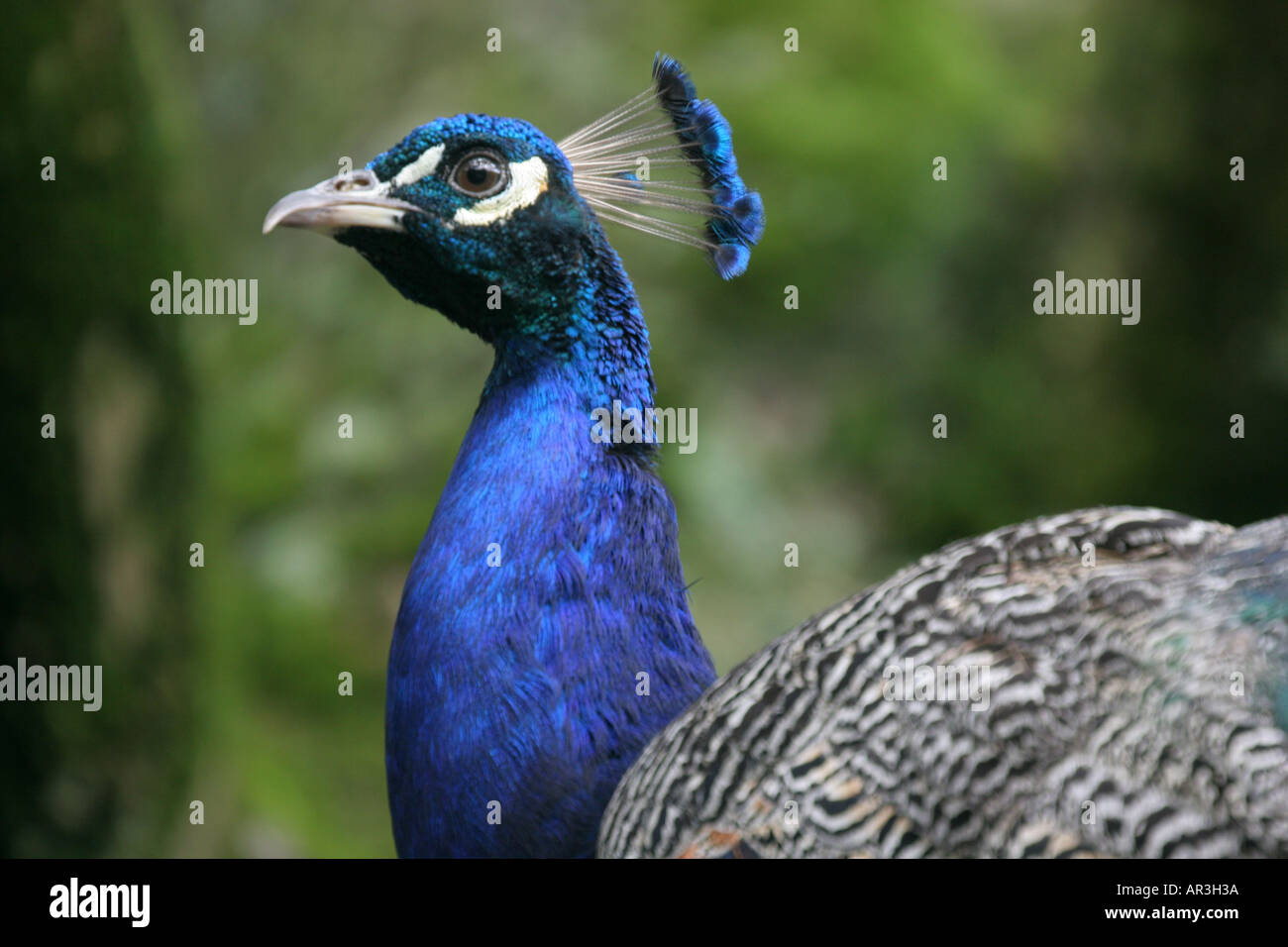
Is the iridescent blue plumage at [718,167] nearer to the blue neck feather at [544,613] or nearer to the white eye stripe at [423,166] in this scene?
the blue neck feather at [544,613]

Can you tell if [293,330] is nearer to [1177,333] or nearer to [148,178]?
[148,178]

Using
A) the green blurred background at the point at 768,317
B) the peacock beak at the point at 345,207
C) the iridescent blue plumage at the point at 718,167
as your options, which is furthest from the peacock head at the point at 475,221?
the green blurred background at the point at 768,317

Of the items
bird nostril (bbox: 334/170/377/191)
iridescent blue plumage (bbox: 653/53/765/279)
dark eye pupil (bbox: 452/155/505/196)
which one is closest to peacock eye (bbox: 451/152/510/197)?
dark eye pupil (bbox: 452/155/505/196)

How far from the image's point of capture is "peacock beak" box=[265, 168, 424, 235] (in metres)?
2.59

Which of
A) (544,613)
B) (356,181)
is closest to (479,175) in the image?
(356,181)

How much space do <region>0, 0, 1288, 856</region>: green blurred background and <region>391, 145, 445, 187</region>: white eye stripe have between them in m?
1.01

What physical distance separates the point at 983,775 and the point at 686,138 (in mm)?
1529

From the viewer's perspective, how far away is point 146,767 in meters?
3.26

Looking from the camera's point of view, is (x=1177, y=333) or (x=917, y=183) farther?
(x=917, y=183)

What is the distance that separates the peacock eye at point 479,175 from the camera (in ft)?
8.72

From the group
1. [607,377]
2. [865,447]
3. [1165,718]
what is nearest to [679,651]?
[607,377]

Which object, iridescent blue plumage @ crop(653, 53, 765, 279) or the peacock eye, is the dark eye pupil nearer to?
the peacock eye

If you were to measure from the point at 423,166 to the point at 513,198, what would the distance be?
18 cm

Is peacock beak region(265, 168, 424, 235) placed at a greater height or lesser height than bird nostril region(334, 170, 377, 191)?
lesser
